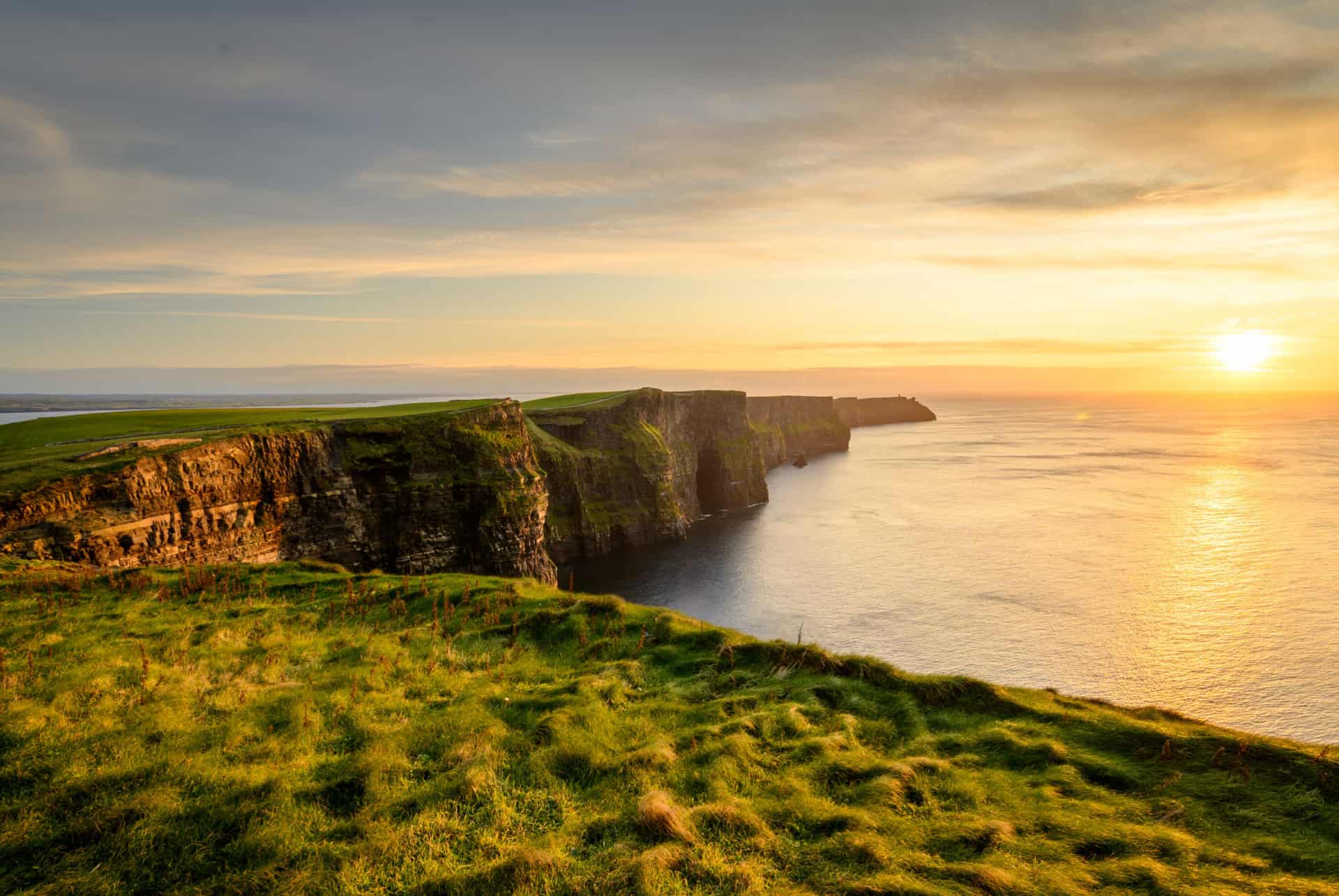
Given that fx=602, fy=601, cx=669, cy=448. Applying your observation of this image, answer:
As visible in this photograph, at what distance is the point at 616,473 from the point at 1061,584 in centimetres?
5505

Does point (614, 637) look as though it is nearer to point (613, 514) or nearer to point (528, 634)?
point (528, 634)

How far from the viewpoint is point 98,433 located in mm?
45000

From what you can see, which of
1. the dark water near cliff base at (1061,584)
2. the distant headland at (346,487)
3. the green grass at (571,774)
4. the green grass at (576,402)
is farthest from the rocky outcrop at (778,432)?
the green grass at (571,774)

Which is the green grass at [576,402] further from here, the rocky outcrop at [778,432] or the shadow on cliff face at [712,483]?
the rocky outcrop at [778,432]

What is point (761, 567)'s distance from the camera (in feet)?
239

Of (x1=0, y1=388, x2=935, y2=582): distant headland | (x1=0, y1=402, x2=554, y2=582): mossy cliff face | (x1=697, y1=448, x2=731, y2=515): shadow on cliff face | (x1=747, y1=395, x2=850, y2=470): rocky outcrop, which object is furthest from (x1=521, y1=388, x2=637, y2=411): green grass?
(x1=747, y1=395, x2=850, y2=470): rocky outcrop

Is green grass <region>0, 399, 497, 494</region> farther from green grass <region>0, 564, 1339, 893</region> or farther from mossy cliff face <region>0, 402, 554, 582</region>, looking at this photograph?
green grass <region>0, 564, 1339, 893</region>

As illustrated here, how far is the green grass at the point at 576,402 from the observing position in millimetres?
92500

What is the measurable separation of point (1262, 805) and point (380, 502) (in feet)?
176

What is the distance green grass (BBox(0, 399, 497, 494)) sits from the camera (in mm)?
31031

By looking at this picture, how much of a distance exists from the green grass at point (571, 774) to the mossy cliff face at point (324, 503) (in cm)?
1396

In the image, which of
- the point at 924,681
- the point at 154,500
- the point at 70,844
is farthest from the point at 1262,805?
the point at 154,500

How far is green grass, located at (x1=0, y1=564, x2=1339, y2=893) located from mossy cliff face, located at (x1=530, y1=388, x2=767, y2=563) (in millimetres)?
58500

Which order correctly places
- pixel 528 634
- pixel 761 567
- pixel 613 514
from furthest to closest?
1. pixel 613 514
2. pixel 761 567
3. pixel 528 634
